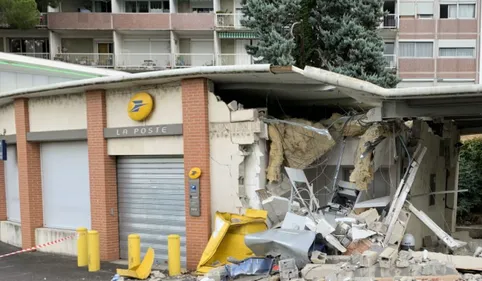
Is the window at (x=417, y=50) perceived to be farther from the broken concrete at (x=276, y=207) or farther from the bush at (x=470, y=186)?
the broken concrete at (x=276, y=207)

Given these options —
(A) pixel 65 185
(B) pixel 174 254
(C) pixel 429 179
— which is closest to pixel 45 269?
(A) pixel 65 185

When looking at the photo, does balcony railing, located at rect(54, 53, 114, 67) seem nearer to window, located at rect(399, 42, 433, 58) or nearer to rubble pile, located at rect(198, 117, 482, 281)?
window, located at rect(399, 42, 433, 58)

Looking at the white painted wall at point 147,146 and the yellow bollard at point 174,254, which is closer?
the yellow bollard at point 174,254

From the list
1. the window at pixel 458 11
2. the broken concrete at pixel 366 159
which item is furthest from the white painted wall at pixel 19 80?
the window at pixel 458 11

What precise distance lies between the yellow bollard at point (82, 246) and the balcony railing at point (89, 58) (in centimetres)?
2322

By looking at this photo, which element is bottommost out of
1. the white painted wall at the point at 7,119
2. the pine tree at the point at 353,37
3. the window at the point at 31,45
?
the white painted wall at the point at 7,119

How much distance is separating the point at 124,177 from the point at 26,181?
11.4 feet

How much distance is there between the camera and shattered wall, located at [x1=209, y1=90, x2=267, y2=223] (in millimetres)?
8992

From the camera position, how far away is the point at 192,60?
3178 centimetres

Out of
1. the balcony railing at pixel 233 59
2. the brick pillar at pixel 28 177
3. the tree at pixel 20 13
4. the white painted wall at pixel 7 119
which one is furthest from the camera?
the balcony railing at pixel 233 59

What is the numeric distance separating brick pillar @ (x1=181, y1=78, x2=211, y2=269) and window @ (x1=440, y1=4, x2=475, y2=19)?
92.1 ft

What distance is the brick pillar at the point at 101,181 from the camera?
34.6ft

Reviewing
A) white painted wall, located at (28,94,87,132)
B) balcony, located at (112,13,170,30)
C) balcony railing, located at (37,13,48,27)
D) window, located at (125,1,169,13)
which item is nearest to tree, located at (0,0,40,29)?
balcony railing, located at (37,13,48,27)

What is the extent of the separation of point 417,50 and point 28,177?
27.5 m
